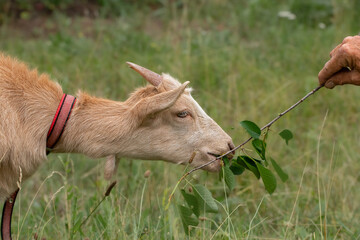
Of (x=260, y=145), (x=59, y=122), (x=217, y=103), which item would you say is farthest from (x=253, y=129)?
(x=217, y=103)

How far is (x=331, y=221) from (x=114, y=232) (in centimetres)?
189

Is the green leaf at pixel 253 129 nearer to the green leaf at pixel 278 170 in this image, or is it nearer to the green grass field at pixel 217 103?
the green leaf at pixel 278 170

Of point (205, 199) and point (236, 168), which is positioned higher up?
point (236, 168)

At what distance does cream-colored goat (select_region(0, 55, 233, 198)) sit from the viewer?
152 inches

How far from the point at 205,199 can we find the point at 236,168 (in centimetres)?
49

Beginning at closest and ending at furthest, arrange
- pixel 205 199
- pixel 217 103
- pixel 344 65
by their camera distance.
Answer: pixel 205 199 → pixel 344 65 → pixel 217 103

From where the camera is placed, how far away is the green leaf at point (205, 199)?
3.66 metres

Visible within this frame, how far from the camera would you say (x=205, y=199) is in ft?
12.0

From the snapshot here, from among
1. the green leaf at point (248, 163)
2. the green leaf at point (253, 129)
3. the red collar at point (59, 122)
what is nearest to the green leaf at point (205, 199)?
the green leaf at point (248, 163)

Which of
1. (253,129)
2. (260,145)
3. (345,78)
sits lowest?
(260,145)

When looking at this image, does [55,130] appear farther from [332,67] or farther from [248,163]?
[332,67]

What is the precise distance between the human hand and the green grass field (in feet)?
2.00

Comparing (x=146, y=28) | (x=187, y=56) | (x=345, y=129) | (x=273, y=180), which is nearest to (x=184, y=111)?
(x=273, y=180)

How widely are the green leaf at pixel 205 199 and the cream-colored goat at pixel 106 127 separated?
0.37 m
